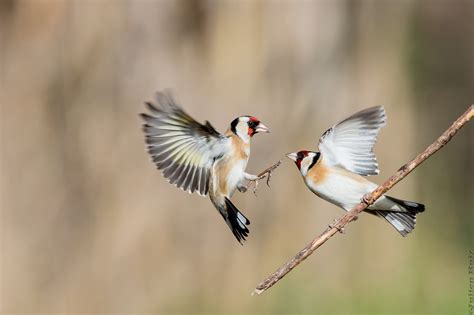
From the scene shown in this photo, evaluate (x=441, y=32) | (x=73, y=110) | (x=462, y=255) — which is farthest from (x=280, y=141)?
(x=441, y=32)

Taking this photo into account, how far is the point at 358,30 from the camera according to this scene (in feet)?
9.71

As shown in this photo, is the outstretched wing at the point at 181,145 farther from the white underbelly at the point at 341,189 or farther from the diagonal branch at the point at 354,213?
the diagonal branch at the point at 354,213

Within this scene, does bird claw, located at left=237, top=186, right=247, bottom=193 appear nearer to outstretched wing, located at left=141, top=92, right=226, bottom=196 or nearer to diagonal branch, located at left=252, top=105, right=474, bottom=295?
outstretched wing, located at left=141, top=92, right=226, bottom=196

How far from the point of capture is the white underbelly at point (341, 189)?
771 mm

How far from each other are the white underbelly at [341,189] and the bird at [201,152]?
72 millimetres

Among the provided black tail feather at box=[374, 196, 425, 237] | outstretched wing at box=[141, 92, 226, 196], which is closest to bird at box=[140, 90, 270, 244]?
outstretched wing at box=[141, 92, 226, 196]

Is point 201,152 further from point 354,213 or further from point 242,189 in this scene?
point 354,213

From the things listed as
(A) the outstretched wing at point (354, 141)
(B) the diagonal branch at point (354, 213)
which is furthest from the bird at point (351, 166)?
(B) the diagonal branch at point (354, 213)

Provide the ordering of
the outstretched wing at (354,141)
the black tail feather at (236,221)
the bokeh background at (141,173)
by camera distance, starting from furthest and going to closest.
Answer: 1. the bokeh background at (141,173)
2. the outstretched wing at (354,141)
3. the black tail feather at (236,221)

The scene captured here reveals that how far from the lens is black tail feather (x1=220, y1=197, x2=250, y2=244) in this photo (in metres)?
0.68

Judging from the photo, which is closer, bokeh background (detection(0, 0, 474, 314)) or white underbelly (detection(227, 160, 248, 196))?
white underbelly (detection(227, 160, 248, 196))

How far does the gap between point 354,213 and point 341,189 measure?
0.85 feet

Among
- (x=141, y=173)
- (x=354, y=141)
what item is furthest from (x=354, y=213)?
(x=141, y=173)

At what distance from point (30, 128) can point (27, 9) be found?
1.36 feet
